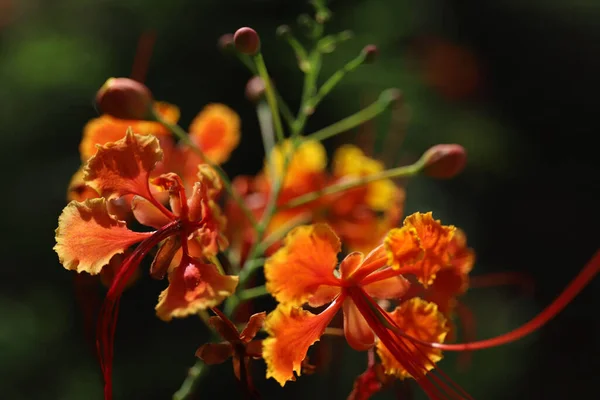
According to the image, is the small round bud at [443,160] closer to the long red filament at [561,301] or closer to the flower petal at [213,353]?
the long red filament at [561,301]

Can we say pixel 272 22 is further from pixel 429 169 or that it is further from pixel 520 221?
pixel 429 169

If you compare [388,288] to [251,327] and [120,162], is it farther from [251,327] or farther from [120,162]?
[120,162]

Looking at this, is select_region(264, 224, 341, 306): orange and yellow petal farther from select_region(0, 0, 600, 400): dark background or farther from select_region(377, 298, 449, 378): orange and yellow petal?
select_region(0, 0, 600, 400): dark background

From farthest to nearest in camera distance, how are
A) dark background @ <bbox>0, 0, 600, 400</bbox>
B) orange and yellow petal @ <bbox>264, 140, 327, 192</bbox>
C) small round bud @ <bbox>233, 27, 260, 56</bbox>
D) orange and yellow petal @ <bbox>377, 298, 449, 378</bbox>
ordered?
dark background @ <bbox>0, 0, 600, 400</bbox> → orange and yellow petal @ <bbox>264, 140, 327, 192</bbox> → small round bud @ <bbox>233, 27, 260, 56</bbox> → orange and yellow petal @ <bbox>377, 298, 449, 378</bbox>

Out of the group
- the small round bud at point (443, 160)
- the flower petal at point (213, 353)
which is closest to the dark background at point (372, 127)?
the small round bud at point (443, 160)

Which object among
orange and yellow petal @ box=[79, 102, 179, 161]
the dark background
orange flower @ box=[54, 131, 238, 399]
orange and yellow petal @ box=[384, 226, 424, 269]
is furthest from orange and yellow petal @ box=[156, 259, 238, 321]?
the dark background

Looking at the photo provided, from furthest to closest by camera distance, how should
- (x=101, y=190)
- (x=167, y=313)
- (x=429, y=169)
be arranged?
(x=429, y=169), (x=101, y=190), (x=167, y=313)

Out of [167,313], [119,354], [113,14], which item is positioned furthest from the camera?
[113,14]

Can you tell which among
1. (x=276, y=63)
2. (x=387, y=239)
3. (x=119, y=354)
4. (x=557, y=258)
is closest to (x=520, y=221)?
(x=557, y=258)

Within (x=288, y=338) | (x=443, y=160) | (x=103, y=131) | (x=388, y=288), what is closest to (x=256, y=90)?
(x=103, y=131)
